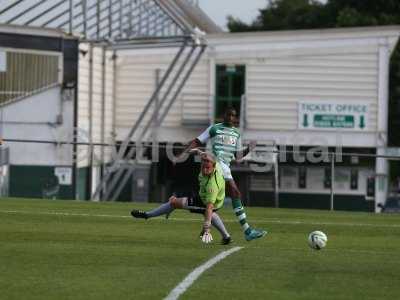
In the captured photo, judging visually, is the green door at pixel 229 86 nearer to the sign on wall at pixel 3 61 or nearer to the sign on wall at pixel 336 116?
the sign on wall at pixel 336 116

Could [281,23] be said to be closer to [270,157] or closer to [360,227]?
[270,157]

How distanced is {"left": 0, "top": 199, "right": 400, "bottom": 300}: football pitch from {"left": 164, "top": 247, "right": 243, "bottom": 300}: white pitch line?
0.19 feet

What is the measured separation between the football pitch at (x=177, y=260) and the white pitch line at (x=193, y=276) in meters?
0.06

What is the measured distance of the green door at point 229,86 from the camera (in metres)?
38.3

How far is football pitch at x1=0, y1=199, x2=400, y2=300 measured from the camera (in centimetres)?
968

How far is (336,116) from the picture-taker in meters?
37.7

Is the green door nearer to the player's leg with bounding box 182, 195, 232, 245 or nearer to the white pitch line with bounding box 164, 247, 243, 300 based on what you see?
the player's leg with bounding box 182, 195, 232, 245

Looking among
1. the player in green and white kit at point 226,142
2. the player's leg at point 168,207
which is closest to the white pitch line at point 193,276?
the player's leg at point 168,207

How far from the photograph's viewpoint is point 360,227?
687 inches

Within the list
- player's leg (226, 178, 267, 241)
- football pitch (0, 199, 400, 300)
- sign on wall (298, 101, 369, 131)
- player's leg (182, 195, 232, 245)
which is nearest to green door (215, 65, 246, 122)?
sign on wall (298, 101, 369, 131)

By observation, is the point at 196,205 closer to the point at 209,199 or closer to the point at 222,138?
the point at 209,199

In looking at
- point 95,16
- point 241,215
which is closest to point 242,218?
point 241,215

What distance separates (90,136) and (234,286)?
→ 2601cm

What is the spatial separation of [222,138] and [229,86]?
24.4 m
